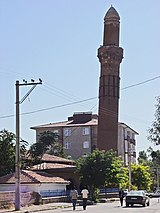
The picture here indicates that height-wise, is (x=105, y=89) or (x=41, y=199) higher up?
(x=105, y=89)

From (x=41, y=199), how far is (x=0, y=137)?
780 inches

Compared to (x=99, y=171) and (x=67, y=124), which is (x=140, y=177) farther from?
(x=67, y=124)

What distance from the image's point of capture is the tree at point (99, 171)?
Answer: 57.5m

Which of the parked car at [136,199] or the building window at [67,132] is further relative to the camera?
the building window at [67,132]

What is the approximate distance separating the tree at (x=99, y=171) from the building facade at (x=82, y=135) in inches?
1907

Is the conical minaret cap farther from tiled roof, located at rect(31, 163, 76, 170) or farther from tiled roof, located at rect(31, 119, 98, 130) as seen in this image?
tiled roof, located at rect(31, 119, 98, 130)

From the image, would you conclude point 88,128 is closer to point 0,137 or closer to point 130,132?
point 130,132

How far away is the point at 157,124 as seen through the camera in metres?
33.7

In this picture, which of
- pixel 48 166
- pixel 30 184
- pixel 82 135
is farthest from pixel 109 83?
pixel 30 184

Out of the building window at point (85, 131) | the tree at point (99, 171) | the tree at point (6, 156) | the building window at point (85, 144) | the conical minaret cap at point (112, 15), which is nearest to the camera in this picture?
the tree at point (99, 171)

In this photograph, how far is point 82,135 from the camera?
11188cm

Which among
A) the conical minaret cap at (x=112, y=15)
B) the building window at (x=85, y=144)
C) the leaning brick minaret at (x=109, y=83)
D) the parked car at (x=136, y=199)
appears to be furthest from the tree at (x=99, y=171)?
the building window at (x=85, y=144)

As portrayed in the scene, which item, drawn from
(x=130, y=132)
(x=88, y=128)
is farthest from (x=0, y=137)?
(x=130, y=132)

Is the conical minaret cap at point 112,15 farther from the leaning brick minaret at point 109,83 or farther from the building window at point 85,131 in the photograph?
the building window at point 85,131
